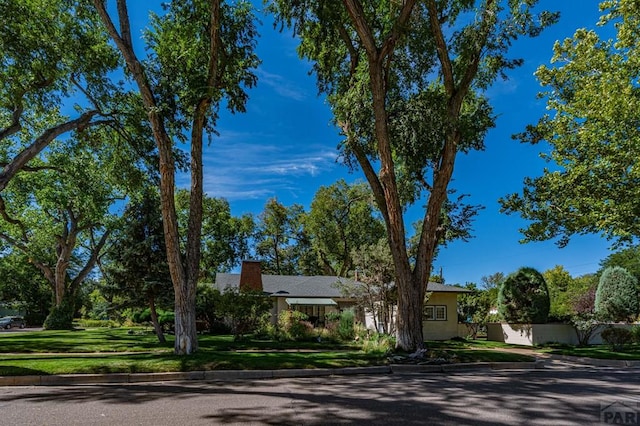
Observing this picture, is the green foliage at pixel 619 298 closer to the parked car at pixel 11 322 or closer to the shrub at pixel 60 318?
the shrub at pixel 60 318

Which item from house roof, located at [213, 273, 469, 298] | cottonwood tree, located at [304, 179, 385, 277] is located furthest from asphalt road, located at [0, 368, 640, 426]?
cottonwood tree, located at [304, 179, 385, 277]

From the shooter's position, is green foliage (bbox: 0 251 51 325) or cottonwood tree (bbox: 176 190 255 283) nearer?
cottonwood tree (bbox: 176 190 255 283)

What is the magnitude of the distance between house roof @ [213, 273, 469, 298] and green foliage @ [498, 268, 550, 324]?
2.98 metres

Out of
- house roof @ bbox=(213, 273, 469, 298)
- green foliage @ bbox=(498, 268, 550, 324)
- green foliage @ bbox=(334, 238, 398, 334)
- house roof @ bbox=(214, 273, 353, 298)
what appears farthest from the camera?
house roof @ bbox=(214, 273, 353, 298)

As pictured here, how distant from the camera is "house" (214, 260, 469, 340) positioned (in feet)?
78.3

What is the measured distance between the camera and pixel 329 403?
623cm

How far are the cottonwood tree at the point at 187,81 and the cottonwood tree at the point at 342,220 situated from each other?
2620 cm

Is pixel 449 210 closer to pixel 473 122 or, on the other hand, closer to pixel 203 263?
pixel 473 122

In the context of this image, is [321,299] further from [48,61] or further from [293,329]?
[48,61]

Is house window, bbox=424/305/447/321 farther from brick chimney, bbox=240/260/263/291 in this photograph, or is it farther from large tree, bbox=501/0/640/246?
brick chimney, bbox=240/260/263/291

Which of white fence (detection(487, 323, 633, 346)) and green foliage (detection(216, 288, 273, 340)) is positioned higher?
green foliage (detection(216, 288, 273, 340))

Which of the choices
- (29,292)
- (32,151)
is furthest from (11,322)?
(32,151)

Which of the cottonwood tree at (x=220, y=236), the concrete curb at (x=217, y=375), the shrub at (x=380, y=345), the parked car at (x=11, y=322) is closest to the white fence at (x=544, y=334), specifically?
the shrub at (x=380, y=345)

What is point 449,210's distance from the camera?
60.1 ft
